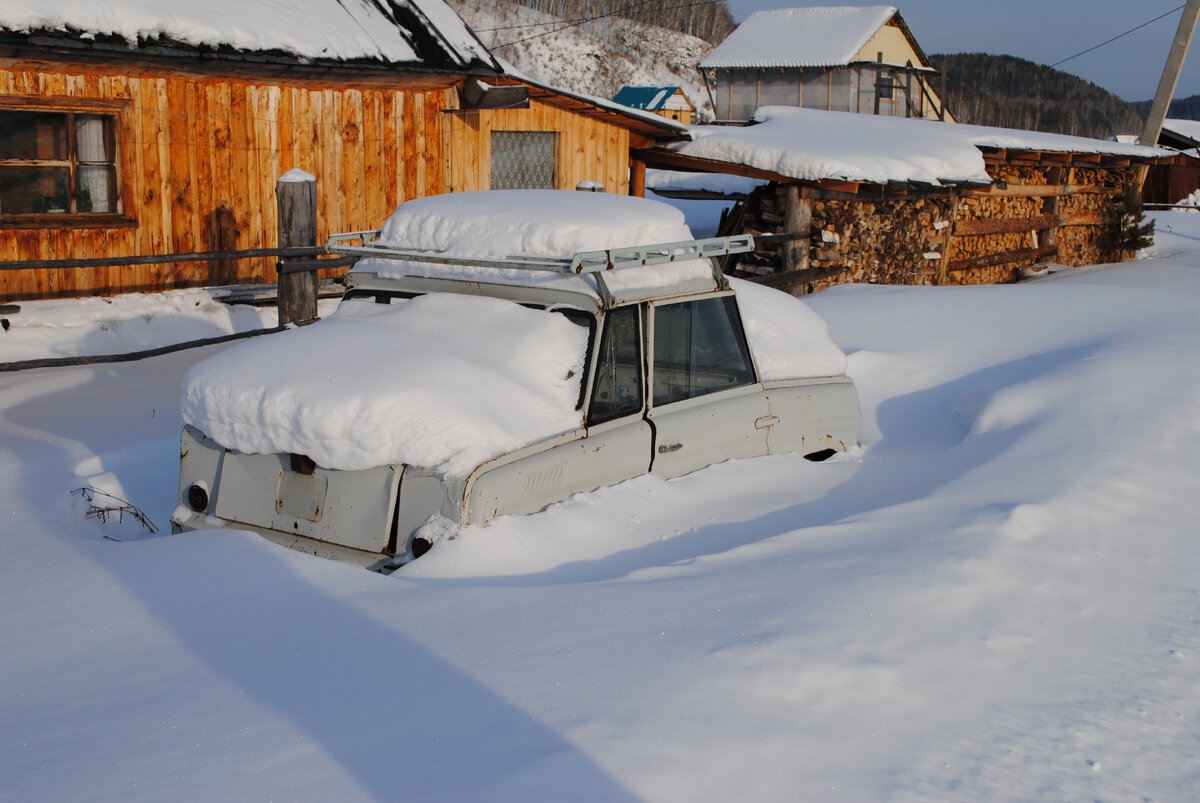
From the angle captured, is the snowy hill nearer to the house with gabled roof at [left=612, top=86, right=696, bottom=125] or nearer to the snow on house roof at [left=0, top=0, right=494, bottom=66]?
the house with gabled roof at [left=612, top=86, right=696, bottom=125]

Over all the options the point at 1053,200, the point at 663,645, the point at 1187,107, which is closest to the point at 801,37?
the point at 1053,200

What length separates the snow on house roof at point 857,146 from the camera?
13953 millimetres

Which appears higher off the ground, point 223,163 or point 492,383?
point 223,163

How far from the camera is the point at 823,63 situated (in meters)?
51.3

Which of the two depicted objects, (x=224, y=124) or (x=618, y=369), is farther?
(x=224, y=124)

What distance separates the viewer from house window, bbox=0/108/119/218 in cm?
1062

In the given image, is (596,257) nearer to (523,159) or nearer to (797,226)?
(523,159)

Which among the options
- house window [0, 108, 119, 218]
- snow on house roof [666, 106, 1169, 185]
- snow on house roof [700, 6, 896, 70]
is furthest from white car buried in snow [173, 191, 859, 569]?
snow on house roof [700, 6, 896, 70]

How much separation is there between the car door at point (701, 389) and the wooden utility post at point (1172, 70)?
20148 mm

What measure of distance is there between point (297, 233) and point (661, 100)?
155 ft

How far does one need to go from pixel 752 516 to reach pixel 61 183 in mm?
8729

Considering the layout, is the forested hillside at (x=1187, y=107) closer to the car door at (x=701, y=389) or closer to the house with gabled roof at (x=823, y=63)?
the house with gabled roof at (x=823, y=63)

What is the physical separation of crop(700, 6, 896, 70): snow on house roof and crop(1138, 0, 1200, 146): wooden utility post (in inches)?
1114

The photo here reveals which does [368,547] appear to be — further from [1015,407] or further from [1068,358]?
Answer: [1068,358]
